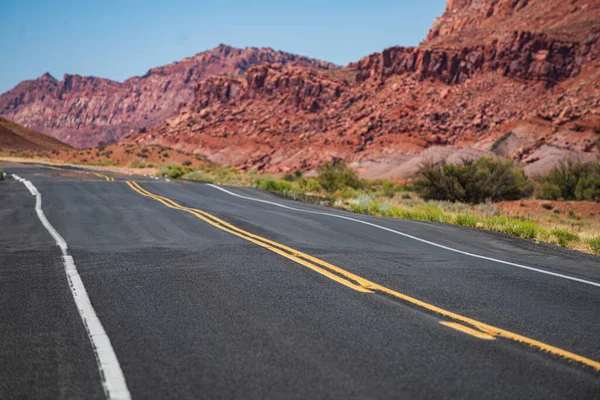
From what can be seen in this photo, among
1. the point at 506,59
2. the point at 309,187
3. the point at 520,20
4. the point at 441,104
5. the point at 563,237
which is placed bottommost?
the point at 309,187

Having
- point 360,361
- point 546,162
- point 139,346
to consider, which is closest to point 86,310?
point 139,346

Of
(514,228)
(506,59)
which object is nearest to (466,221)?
(514,228)

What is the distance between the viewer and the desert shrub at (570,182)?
34094mm

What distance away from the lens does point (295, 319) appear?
194 inches

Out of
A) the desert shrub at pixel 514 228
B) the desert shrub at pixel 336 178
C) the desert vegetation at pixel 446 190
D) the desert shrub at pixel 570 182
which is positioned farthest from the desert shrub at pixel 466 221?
the desert shrub at pixel 570 182

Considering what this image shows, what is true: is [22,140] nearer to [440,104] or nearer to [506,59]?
[440,104]

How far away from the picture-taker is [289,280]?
6.45 metres

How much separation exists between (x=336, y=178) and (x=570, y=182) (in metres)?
16.4

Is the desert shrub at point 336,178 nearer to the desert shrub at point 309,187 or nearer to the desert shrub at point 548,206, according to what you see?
the desert shrub at point 309,187

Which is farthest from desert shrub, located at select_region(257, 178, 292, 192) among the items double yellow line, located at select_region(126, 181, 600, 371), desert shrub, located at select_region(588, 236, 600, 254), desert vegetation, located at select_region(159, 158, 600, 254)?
desert shrub, located at select_region(588, 236, 600, 254)

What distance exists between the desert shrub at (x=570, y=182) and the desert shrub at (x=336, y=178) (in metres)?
13.2

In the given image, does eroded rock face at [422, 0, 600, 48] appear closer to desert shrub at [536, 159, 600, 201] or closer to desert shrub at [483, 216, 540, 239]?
desert shrub at [536, 159, 600, 201]

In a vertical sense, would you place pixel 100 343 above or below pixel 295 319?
below

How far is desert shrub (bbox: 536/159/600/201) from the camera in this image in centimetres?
3409
